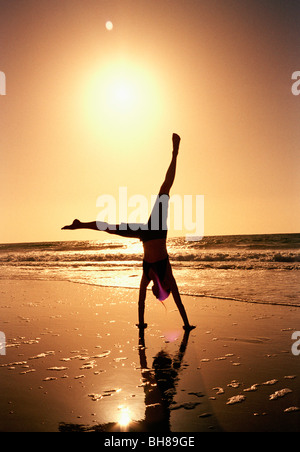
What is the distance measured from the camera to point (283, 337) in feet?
21.2

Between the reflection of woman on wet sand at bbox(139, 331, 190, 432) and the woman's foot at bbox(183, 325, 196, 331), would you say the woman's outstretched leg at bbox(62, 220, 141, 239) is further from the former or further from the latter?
the woman's foot at bbox(183, 325, 196, 331)

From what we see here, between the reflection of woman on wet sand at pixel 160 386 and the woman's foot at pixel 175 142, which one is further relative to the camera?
the woman's foot at pixel 175 142

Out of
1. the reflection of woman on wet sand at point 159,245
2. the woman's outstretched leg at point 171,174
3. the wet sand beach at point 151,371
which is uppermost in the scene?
the woman's outstretched leg at point 171,174

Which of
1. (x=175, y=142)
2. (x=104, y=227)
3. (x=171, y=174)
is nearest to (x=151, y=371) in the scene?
(x=104, y=227)

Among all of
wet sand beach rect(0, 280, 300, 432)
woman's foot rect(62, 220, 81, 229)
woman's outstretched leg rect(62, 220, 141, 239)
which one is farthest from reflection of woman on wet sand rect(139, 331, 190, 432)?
woman's foot rect(62, 220, 81, 229)

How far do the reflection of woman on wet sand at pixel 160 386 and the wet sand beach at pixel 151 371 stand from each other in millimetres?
12

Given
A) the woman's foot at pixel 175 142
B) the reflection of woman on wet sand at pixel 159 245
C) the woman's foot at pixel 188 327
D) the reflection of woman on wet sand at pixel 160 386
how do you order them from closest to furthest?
the reflection of woman on wet sand at pixel 160 386
the reflection of woman on wet sand at pixel 159 245
the woman's foot at pixel 188 327
the woman's foot at pixel 175 142

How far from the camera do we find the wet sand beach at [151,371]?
142 inches

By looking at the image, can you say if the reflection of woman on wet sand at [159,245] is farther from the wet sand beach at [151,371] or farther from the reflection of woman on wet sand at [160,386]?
the reflection of woman on wet sand at [160,386]

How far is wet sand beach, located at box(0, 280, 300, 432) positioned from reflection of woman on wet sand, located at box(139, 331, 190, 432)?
1cm

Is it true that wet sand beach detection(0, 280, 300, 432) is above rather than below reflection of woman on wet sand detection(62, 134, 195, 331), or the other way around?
below

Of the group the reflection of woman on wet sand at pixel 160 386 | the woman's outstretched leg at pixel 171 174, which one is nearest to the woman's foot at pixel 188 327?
the reflection of woman on wet sand at pixel 160 386

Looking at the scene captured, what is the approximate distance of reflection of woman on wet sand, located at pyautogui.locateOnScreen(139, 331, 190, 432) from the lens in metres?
3.55

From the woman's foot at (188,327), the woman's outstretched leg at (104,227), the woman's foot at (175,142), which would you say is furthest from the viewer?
the woman's foot at (175,142)
